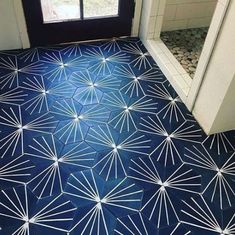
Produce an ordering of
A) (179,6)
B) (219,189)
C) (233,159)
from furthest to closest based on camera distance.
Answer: (179,6), (233,159), (219,189)

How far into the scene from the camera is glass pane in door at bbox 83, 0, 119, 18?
7.18 ft

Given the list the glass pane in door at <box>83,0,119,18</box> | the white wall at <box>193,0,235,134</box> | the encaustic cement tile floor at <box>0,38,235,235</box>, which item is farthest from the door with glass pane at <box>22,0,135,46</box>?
the white wall at <box>193,0,235,134</box>

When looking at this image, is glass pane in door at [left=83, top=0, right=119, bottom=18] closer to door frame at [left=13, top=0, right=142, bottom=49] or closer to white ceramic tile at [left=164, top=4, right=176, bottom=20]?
door frame at [left=13, top=0, right=142, bottom=49]

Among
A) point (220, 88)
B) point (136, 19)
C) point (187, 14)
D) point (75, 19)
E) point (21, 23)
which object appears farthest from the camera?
point (187, 14)

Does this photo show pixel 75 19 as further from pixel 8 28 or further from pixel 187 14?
pixel 187 14

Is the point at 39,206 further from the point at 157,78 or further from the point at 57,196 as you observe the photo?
the point at 157,78

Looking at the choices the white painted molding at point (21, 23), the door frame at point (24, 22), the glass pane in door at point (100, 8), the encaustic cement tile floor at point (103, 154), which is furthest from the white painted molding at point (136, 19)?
the white painted molding at point (21, 23)

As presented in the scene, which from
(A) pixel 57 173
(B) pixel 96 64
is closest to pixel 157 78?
(B) pixel 96 64

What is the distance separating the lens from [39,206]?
1.39 m

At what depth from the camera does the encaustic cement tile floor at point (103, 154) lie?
1.38 metres

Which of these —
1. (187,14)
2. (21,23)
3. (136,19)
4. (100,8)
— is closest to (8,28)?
(21,23)

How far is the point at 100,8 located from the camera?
7.30 ft

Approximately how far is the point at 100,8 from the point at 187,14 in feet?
2.51

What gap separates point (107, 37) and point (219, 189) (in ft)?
4.88
